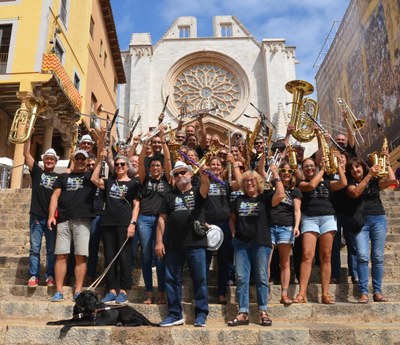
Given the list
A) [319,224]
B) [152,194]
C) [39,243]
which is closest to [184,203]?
[152,194]

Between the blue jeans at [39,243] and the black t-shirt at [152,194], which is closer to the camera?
the black t-shirt at [152,194]

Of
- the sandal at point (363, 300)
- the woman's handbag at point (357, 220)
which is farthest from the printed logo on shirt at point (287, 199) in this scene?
the sandal at point (363, 300)

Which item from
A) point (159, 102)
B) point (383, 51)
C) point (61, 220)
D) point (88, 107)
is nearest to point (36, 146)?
point (88, 107)

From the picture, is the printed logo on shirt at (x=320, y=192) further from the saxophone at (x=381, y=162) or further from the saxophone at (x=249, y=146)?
the saxophone at (x=249, y=146)

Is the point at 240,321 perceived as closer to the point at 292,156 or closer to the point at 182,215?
the point at 182,215

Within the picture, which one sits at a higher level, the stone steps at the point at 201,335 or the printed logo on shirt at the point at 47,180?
the printed logo on shirt at the point at 47,180

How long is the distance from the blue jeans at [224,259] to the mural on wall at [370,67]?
16662 millimetres

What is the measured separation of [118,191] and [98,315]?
159 centimetres

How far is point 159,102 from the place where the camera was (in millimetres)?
27891

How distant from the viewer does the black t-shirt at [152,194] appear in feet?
15.7

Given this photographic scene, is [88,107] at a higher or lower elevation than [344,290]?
higher

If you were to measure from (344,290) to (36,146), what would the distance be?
16882mm

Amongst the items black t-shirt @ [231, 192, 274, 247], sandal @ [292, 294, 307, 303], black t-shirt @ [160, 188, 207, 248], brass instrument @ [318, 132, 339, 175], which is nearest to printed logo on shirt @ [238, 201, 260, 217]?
black t-shirt @ [231, 192, 274, 247]

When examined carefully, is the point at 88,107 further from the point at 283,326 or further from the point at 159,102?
the point at 283,326
